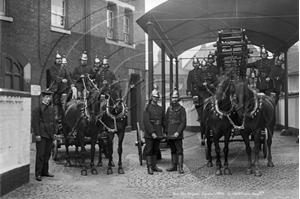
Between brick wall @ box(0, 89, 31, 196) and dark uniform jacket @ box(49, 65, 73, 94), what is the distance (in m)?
2.46

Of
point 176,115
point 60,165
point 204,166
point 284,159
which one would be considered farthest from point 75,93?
point 284,159

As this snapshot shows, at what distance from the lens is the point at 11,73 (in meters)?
11.3

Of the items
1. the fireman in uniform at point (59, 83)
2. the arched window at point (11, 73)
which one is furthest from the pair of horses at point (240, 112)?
the arched window at point (11, 73)

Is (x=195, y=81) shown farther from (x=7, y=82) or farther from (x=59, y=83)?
(x=7, y=82)

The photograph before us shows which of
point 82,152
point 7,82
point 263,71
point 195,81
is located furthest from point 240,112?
point 7,82

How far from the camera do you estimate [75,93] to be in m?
9.79

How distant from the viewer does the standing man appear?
7.46 metres

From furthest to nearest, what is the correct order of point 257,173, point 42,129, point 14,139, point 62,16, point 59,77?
point 62,16 < point 59,77 < point 42,129 < point 257,173 < point 14,139

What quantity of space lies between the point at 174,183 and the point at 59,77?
4.25 m

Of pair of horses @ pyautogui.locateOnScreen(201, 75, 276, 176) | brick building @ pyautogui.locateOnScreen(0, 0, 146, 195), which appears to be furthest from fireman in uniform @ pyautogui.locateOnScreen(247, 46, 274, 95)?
brick building @ pyautogui.locateOnScreen(0, 0, 146, 195)

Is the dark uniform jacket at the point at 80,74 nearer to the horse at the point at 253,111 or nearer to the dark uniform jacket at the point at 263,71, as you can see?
the horse at the point at 253,111

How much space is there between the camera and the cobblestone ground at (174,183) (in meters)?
6.15

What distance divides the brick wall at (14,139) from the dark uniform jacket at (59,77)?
246 cm

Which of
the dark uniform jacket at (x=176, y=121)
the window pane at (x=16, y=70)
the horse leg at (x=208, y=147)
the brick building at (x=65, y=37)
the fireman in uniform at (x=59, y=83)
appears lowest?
the horse leg at (x=208, y=147)
